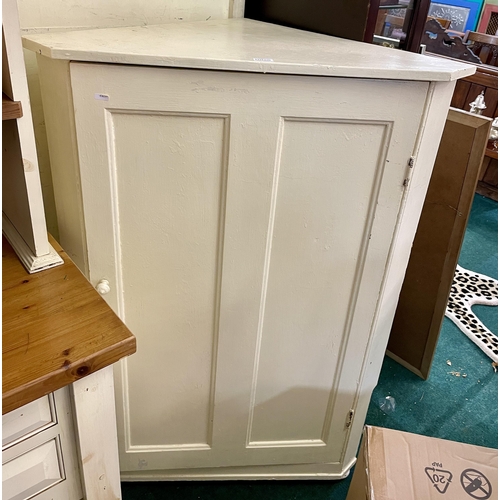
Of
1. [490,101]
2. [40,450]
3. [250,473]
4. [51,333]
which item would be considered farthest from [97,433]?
[490,101]

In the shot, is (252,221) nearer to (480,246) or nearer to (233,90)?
(233,90)

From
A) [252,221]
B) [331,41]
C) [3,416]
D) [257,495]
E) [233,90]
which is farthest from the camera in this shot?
[257,495]

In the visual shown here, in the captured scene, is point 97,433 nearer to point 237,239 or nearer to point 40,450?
point 40,450

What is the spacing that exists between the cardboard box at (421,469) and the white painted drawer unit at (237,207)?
Answer: 276 mm

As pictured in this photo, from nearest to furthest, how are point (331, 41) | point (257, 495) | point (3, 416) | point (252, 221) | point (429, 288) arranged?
point (3, 416) < point (252, 221) < point (331, 41) < point (257, 495) < point (429, 288)

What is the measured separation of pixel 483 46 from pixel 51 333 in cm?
368

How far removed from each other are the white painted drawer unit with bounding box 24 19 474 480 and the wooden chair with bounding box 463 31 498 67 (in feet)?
9.09

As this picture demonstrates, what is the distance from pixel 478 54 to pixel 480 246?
1547mm

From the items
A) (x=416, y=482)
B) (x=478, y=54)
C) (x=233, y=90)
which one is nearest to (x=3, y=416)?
(x=233, y=90)

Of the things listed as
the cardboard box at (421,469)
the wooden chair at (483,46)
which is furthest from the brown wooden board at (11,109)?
the wooden chair at (483,46)

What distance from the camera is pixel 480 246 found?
2.88m

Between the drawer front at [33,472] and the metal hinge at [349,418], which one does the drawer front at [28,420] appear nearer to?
the drawer front at [33,472]

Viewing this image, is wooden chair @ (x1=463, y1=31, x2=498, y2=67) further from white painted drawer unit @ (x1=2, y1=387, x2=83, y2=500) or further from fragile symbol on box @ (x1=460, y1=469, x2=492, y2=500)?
white painted drawer unit @ (x1=2, y1=387, x2=83, y2=500)

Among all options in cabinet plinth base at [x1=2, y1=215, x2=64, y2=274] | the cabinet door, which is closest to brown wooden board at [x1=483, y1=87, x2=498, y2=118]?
the cabinet door
